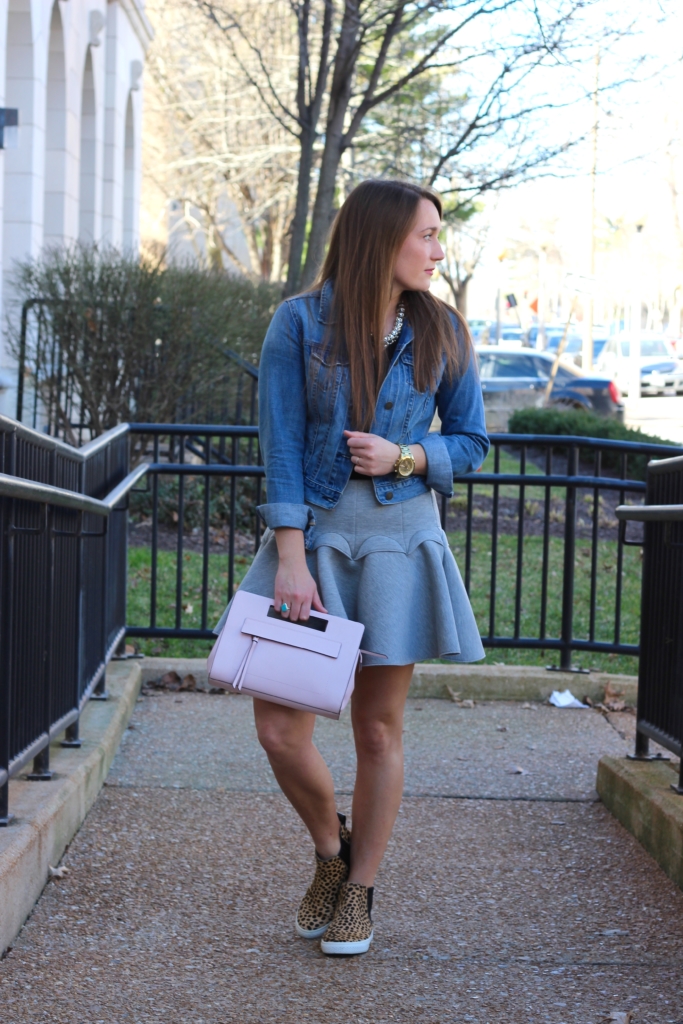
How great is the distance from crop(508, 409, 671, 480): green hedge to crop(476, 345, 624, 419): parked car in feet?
17.3

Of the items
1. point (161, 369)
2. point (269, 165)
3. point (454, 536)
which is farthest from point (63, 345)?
point (269, 165)

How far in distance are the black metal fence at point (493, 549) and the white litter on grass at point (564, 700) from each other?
0.21m

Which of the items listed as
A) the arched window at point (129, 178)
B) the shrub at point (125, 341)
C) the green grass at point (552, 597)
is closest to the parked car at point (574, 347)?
the arched window at point (129, 178)

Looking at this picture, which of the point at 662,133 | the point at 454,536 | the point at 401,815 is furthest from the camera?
the point at 662,133

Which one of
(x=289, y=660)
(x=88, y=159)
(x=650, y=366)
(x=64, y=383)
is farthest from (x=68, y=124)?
(x=650, y=366)

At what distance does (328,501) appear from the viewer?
9.68ft

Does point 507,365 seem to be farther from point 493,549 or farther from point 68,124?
point 493,549

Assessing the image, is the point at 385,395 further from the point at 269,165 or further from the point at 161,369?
the point at 269,165

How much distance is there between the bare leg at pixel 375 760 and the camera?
3021 mm

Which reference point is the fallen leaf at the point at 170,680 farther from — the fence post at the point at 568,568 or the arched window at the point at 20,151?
the arched window at the point at 20,151

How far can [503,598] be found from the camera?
27.8ft

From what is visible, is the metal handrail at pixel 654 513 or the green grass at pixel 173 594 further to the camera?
the green grass at pixel 173 594

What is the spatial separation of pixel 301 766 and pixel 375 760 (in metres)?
0.20

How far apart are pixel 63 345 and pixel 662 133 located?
6369 mm
